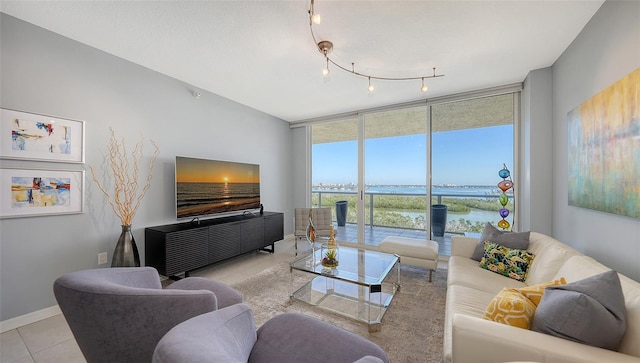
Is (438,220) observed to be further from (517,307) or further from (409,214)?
(517,307)

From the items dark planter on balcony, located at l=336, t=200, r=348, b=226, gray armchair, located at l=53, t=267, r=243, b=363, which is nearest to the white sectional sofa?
gray armchair, located at l=53, t=267, r=243, b=363

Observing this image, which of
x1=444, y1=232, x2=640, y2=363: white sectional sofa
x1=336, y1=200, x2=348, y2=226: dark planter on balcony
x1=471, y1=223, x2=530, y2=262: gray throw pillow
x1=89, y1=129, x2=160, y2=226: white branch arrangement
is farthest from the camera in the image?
x1=336, y1=200, x2=348, y2=226: dark planter on balcony

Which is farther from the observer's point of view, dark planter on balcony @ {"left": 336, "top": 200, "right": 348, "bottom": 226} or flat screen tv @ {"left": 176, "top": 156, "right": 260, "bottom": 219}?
dark planter on balcony @ {"left": 336, "top": 200, "right": 348, "bottom": 226}

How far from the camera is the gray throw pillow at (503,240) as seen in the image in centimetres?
226

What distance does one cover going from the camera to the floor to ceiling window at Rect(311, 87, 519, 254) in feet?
11.7

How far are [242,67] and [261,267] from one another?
261 cm

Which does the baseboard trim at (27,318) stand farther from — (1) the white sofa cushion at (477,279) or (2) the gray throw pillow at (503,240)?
(2) the gray throw pillow at (503,240)

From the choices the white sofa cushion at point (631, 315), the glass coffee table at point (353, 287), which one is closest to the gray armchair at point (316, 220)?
the glass coffee table at point (353, 287)

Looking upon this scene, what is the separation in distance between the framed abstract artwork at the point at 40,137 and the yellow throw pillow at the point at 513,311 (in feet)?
11.6

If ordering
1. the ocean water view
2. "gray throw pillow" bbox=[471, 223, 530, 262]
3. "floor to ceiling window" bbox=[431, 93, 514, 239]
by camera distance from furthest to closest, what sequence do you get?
the ocean water view
"floor to ceiling window" bbox=[431, 93, 514, 239]
"gray throw pillow" bbox=[471, 223, 530, 262]

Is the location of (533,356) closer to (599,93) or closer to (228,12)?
(599,93)

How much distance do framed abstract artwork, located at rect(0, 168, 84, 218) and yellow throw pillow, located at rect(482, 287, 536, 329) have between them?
11.3 feet

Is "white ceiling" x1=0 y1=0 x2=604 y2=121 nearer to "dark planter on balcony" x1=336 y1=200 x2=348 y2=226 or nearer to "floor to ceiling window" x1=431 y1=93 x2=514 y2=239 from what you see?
"floor to ceiling window" x1=431 y1=93 x2=514 y2=239

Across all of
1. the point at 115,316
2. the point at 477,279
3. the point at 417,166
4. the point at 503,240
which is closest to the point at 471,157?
the point at 417,166
